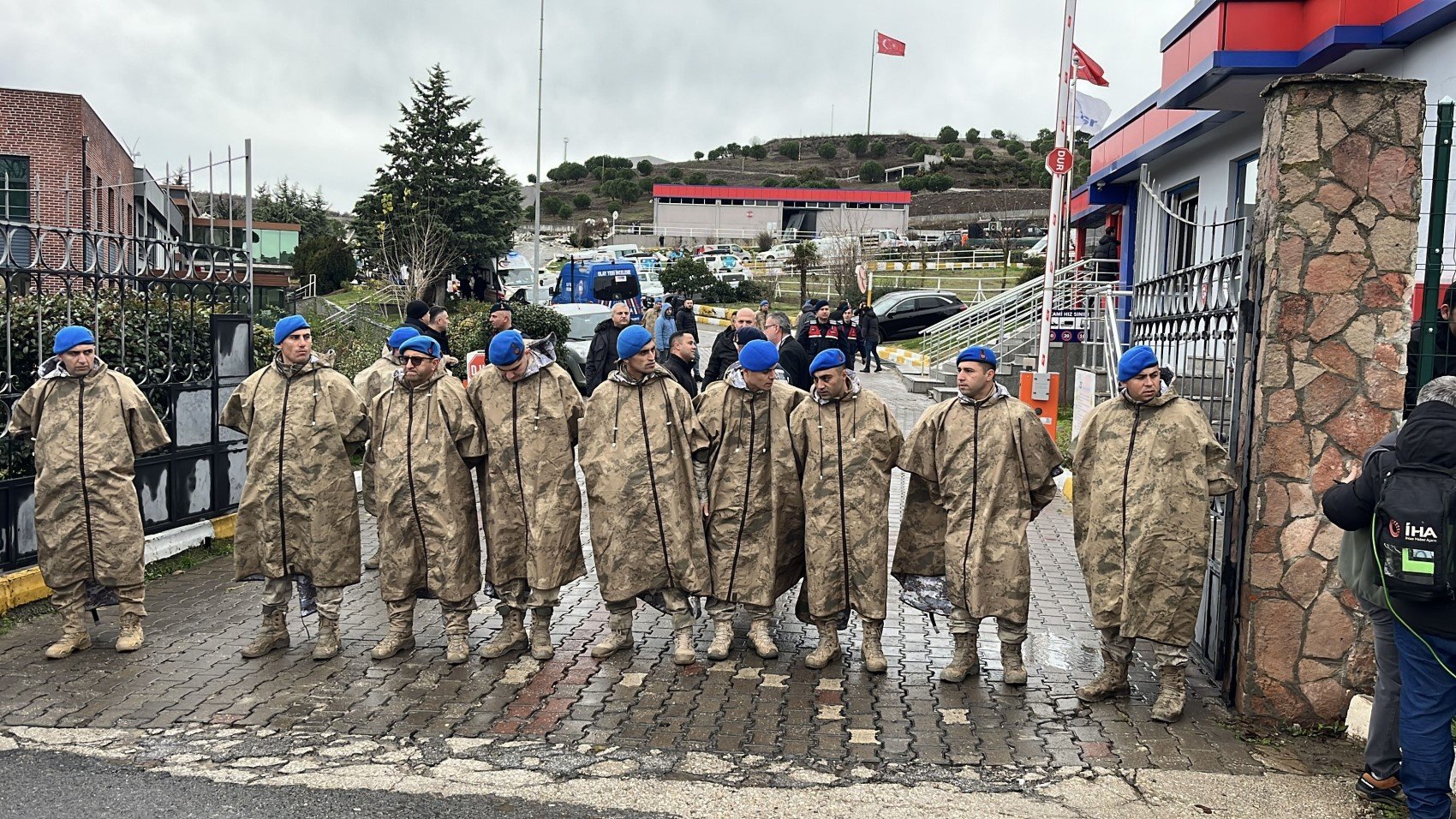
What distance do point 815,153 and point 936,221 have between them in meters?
45.3

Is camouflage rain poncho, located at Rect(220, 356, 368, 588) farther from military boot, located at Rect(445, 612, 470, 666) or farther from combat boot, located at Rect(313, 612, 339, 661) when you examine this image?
military boot, located at Rect(445, 612, 470, 666)

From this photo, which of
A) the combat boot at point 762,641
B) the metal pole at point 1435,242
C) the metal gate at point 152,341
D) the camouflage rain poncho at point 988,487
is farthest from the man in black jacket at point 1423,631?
the metal gate at point 152,341

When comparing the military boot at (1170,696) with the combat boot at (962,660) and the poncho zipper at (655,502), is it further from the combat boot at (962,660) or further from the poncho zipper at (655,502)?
the poncho zipper at (655,502)

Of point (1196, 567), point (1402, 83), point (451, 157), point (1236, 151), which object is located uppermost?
point (451, 157)

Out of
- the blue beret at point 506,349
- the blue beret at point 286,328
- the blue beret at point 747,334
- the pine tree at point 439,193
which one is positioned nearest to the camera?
the blue beret at point 506,349

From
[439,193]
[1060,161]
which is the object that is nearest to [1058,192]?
[1060,161]

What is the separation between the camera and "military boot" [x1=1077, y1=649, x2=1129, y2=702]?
234 inches

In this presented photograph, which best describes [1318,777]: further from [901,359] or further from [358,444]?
[901,359]

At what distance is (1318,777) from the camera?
5012 mm

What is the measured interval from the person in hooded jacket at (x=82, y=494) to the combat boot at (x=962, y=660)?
445 cm

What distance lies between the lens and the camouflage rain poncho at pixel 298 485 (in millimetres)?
6691

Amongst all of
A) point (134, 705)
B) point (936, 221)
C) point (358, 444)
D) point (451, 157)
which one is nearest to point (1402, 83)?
point (358, 444)

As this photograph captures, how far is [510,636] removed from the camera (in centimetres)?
680

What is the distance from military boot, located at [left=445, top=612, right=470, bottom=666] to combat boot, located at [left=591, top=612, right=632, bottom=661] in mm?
692
